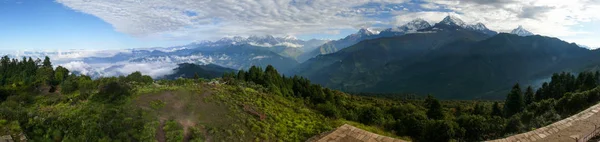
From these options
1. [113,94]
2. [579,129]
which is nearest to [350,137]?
[579,129]

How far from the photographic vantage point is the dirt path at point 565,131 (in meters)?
12.4

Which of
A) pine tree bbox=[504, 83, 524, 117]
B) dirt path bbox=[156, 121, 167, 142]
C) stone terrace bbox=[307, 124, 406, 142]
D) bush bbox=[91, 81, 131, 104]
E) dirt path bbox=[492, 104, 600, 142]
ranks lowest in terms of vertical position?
pine tree bbox=[504, 83, 524, 117]

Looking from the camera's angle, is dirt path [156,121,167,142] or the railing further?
dirt path [156,121,167,142]

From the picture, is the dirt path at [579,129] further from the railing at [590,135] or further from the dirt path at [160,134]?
the dirt path at [160,134]

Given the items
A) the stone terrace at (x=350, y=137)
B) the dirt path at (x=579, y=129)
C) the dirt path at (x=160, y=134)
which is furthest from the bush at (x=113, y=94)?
the dirt path at (x=579, y=129)

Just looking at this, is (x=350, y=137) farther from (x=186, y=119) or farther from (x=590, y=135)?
(x=590, y=135)

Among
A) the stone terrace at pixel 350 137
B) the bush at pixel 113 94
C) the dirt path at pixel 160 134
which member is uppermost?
the bush at pixel 113 94

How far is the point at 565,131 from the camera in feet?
43.1

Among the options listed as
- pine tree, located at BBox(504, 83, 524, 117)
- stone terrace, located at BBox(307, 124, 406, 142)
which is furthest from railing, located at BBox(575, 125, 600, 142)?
pine tree, located at BBox(504, 83, 524, 117)

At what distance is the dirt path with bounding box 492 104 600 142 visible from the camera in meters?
12.4

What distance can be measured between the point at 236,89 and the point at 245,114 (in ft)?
17.1

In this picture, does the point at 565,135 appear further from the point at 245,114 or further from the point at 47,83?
the point at 47,83

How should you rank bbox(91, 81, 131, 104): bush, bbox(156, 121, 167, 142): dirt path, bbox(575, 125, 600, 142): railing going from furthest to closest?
bbox(91, 81, 131, 104): bush → bbox(156, 121, 167, 142): dirt path → bbox(575, 125, 600, 142): railing

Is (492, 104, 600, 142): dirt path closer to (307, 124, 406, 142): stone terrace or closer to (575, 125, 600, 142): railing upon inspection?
(575, 125, 600, 142): railing
